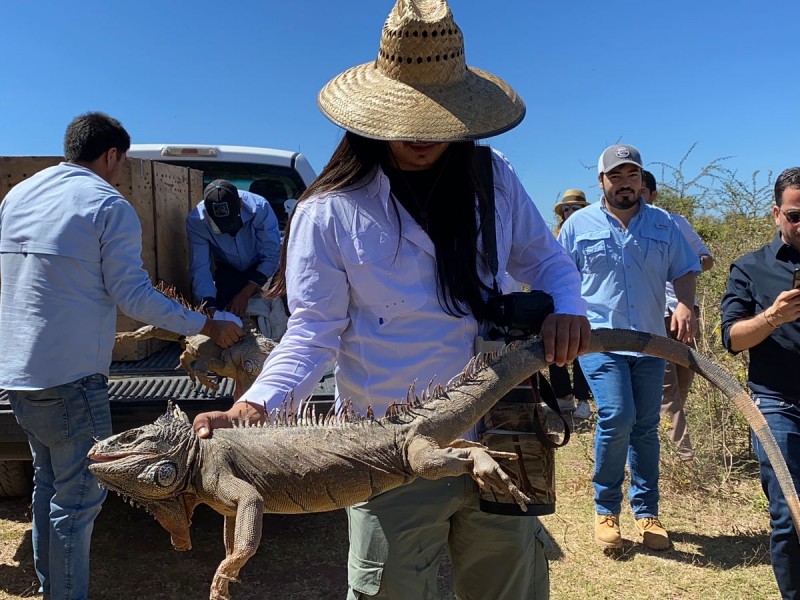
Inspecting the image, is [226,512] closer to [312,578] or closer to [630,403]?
[312,578]

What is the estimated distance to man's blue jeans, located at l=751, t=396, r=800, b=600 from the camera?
10.5ft

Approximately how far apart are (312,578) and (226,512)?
8.88 ft

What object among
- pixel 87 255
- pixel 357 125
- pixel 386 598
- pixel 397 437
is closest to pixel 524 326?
pixel 397 437

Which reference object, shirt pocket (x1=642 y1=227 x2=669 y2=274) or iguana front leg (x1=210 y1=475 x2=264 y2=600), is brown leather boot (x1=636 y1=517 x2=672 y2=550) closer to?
shirt pocket (x1=642 y1=227 x2=669 y2=274)

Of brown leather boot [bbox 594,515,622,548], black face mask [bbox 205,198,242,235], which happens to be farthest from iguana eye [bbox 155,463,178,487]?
brown leather boot [bbox 594,515,622,548]

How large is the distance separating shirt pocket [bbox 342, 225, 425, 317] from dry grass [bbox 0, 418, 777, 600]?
2.54m

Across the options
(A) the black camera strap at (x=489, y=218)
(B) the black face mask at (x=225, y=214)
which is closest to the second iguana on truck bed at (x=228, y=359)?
(B) the black face mask at (x=225, y=214)

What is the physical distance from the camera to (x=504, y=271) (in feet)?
8.18

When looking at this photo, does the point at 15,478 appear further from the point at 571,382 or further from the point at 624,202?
the point at 624,202

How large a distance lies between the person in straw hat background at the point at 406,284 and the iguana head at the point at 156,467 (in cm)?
34

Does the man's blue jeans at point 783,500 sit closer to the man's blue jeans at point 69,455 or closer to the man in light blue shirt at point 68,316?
the man in light blue shirt at point 68,316

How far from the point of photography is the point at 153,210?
192 inches

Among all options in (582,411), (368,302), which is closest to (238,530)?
(368,302)

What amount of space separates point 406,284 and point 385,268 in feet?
0.28
